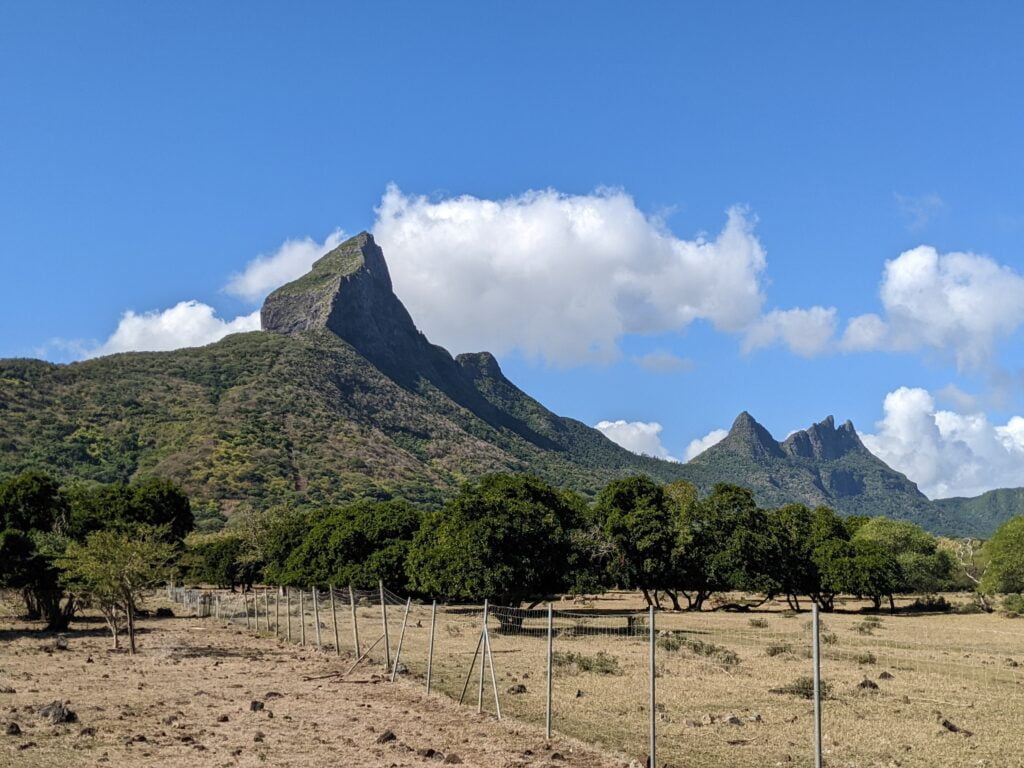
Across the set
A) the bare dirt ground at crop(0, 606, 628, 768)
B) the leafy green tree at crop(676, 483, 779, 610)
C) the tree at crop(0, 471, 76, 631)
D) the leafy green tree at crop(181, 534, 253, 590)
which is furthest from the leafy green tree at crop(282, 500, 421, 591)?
the leafy green tree at crop(181, 534, 253, 590)

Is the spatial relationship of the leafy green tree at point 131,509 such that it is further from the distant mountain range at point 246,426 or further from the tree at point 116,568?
the distant mountain range at point 246,426

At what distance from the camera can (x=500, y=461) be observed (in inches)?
7062

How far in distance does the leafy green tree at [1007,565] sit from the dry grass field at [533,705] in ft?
77.9

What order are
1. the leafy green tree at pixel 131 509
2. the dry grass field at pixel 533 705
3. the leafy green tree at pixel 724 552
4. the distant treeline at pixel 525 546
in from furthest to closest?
the leafy green tree at pixel 131 509
the leafy green tree at pixel 724 552
the distant treeline at pixel 525 546
the dry grass field at pixel 533 705

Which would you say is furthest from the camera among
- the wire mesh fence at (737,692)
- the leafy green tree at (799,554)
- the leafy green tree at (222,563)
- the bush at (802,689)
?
the leafy green tree at (222,563)

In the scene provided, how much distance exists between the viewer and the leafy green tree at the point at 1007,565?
48625 mm

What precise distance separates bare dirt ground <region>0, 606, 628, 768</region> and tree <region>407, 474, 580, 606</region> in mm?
11939

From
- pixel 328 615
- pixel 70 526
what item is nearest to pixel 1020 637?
pixel 328 615

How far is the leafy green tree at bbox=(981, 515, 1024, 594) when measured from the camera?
48.6 meters

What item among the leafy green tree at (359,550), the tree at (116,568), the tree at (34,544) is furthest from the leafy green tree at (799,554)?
the tree at (34,544)

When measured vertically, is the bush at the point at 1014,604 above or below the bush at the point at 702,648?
below

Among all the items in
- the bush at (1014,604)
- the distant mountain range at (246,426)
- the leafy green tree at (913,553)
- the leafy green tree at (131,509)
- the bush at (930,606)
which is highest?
the distant mountain range at (246,426)

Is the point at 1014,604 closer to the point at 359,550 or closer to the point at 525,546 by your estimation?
the point at 525,546

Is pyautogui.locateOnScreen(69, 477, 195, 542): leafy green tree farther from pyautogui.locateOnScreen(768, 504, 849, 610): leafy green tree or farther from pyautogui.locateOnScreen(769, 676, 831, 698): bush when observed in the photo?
pyautogui.locateOnScreen(769, 676, 831, 698): bush
